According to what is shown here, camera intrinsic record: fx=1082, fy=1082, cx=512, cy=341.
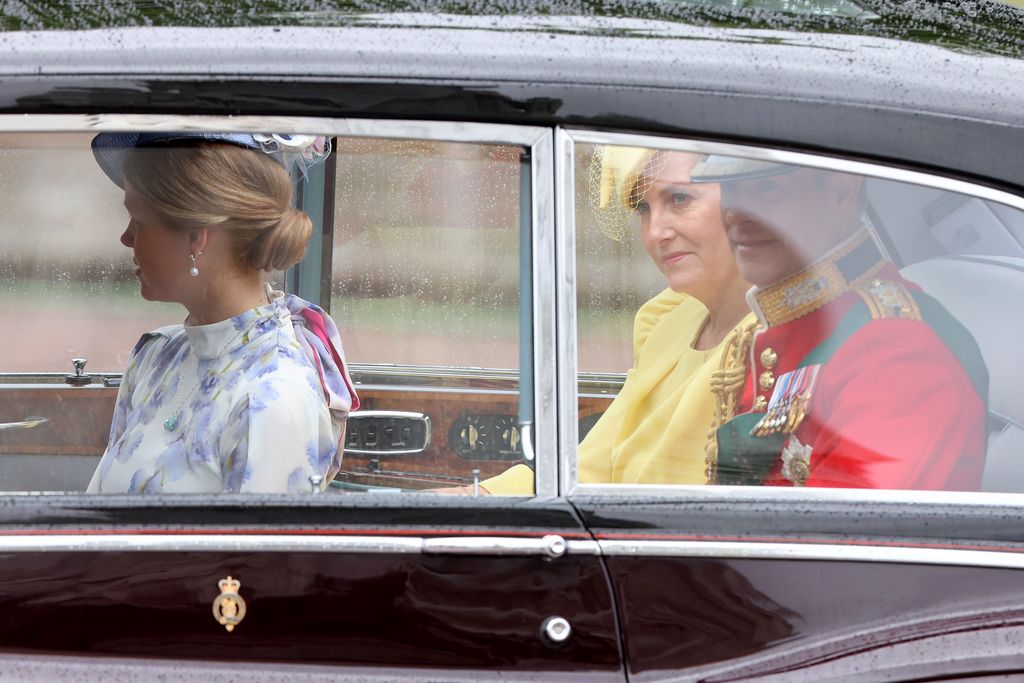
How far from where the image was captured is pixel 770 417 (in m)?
1.68

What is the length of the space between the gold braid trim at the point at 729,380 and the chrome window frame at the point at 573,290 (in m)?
0.14

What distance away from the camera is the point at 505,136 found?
5.15ft

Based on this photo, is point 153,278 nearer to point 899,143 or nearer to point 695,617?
point 695,617

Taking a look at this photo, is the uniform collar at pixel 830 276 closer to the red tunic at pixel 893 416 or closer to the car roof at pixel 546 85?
the red tunic at pixel 893 416

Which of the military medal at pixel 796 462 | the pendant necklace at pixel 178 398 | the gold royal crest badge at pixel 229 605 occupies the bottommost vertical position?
the gold royal crest badge at pixel 229 605

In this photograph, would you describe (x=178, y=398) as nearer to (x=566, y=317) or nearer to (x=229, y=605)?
(x=229, y=605)

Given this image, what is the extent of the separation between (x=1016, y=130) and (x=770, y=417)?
0.55 m

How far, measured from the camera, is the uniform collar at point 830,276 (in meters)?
1.66

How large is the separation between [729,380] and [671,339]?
0.63 ft

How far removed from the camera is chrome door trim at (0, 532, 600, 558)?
152 centimetres

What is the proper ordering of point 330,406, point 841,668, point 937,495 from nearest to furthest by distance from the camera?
point 841,668
point 937,495
point 330,406

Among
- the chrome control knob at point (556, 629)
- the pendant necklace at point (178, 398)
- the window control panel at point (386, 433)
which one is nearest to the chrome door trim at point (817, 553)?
the chrome control knob at point (556, 629)

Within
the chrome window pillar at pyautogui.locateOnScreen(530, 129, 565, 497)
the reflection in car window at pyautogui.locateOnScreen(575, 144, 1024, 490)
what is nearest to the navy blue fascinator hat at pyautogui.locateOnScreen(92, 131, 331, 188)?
the chrome window pillar at pyautogui.locateOnScreen(530, 129, 565, 497)

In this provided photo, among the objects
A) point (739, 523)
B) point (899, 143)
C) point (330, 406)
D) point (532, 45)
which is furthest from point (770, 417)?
point (330, 406)
